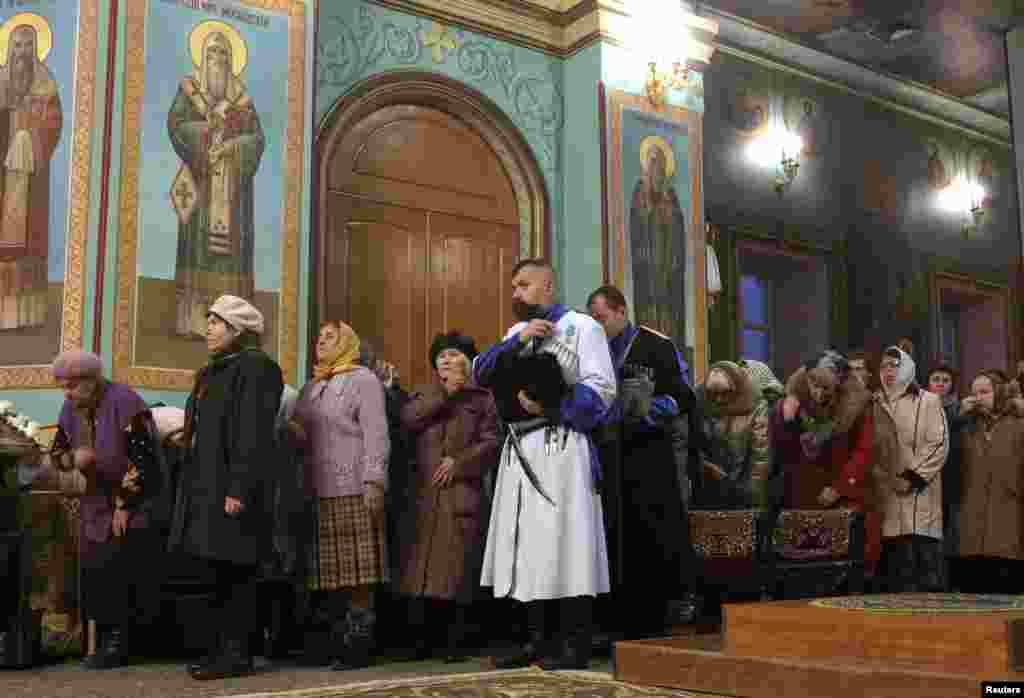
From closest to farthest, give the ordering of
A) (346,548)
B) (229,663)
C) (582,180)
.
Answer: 1. (229,663)
2. (346,548)
3. (582,180)

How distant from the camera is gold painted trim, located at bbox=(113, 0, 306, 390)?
584 centimetres

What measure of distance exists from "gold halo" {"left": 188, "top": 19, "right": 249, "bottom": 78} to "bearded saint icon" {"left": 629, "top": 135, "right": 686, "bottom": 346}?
2.95 meters

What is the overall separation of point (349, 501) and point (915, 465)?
3.08 m

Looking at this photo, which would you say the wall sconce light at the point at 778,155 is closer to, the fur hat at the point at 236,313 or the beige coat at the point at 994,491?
the beige coat at the point at 994,491

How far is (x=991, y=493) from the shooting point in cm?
630

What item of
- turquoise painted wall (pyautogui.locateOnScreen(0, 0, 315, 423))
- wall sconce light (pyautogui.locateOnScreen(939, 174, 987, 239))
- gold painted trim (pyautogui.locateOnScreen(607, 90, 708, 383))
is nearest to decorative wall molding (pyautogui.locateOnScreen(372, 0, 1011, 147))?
gold painted trim (pyautogui.locateOnScreen(607, 90, 708, 383))

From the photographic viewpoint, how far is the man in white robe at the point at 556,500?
411 cm

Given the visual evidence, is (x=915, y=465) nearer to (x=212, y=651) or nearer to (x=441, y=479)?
(x=441, y=479)

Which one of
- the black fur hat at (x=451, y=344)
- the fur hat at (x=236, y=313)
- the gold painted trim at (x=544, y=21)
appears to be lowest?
the black fur hat at (x=451, y=344)

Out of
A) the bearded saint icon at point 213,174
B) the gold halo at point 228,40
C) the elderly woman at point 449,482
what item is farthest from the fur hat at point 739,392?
the gold halo at point 228,40

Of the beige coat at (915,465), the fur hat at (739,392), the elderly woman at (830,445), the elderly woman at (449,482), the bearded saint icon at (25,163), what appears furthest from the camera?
the beige coat at (915,465)

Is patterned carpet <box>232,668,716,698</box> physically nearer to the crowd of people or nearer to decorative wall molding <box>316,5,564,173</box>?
the crowd of people

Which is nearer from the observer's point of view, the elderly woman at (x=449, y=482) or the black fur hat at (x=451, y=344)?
the elderly woman at (x=449, y=482)

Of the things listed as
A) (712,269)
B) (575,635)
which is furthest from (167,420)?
(712,269)
